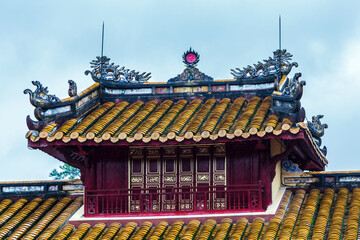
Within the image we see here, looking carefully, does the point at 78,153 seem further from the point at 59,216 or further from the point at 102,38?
the point at 102,38

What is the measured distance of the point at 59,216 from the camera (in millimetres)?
24016

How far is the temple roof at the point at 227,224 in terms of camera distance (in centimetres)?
2169

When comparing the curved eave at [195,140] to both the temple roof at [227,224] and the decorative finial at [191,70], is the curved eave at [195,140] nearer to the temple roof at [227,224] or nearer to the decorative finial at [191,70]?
the temple roof at [227,224]

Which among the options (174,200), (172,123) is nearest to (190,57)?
(172,123)

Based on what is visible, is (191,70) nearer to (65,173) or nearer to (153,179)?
(153,179)

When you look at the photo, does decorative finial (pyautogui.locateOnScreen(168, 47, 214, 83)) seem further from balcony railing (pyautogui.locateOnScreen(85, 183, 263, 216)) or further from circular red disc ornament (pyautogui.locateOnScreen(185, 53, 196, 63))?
balcony railing (pyautogui.locateOnScreen(85, 183, 263, 216))

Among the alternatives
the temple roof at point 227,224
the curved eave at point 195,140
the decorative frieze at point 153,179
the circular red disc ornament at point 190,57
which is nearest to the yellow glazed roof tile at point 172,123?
the curved eave at point 195,140

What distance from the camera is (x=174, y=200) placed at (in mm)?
23781

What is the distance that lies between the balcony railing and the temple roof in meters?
0.52

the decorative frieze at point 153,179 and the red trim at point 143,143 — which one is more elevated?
the red trim at point 143,143

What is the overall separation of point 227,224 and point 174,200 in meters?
2.04

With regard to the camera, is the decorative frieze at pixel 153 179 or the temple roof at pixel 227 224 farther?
the decorative frieze at pixel 153 179

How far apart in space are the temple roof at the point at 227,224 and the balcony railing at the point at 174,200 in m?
0.52

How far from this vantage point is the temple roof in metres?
21.7
